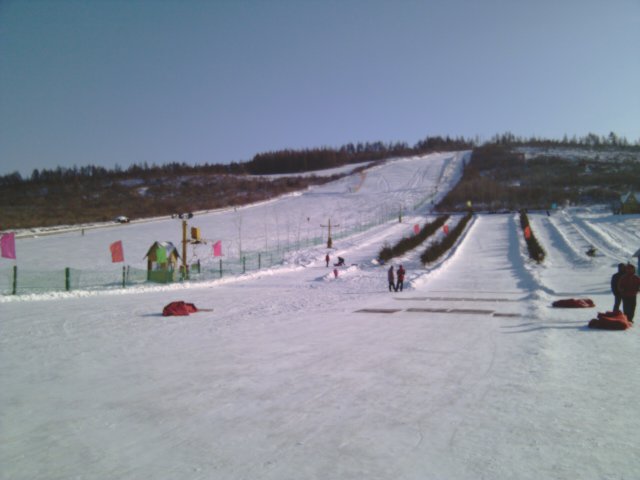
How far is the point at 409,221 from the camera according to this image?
5675 cm

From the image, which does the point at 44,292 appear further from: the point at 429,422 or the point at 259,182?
the point at 259,182

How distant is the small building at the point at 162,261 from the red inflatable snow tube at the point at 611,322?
65.7 feet

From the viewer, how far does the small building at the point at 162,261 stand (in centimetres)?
2591

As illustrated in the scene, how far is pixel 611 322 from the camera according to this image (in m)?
10.7

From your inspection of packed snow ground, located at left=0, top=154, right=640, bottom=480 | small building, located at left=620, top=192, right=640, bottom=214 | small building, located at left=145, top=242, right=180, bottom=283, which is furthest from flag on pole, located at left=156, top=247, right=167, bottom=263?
small building, located at left=620, top=192, right=640, bottom=214

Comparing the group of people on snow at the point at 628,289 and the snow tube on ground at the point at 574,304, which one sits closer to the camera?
the group of people on snow at the point at 628,289

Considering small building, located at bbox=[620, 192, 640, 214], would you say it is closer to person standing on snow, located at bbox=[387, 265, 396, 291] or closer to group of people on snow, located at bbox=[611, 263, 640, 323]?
person standing on snow, located at bbox=[387, 265, 396, 291]

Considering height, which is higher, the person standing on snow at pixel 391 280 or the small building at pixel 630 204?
the small building at pixel 630 204

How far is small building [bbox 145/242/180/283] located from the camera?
25906 mm

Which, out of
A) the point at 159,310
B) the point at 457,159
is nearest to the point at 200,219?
the point at 159,310

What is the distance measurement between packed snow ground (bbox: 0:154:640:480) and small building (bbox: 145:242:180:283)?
7.72 meters

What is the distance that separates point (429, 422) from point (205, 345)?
18.6 feet

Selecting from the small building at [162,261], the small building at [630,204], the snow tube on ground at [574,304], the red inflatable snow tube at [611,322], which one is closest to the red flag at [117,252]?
the small building at [162,261]

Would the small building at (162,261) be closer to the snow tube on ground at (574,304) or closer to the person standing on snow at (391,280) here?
the person standing on snow at (391,280)
